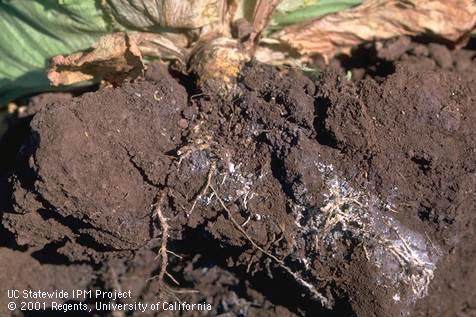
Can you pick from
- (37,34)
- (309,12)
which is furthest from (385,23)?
(37,34)

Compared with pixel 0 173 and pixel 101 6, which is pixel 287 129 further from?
pixel 0 173

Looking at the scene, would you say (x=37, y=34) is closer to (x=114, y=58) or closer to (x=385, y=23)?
(x=114, y=58)

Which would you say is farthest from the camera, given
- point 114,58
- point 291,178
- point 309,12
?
point 309,12

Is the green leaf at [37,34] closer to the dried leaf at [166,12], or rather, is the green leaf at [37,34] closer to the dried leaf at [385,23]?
the dried leaf at [166,12]

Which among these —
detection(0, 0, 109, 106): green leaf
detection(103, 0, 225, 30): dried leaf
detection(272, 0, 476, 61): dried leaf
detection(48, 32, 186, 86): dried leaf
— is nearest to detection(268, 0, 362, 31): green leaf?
detection(272, 0, 476, 61): dried leaf

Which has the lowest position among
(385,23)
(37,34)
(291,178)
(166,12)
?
(291,178)

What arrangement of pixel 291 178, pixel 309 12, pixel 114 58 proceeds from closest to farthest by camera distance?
pixel 291 178
pixel 114 58
pixel 309 12

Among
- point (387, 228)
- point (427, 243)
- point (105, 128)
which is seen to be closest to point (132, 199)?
point (105, 128)
